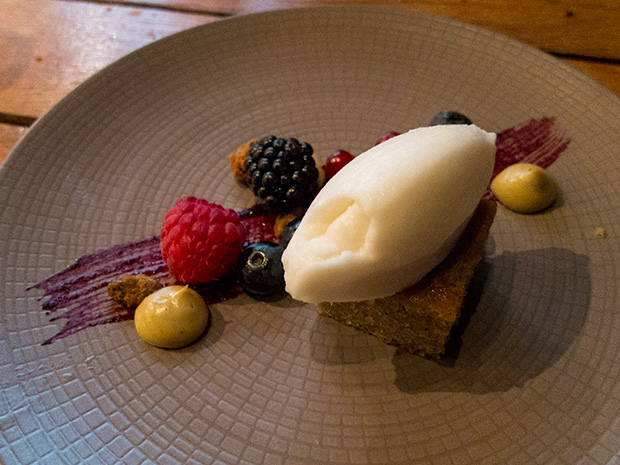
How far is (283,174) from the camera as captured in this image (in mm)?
1381

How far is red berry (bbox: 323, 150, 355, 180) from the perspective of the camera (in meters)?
1.52

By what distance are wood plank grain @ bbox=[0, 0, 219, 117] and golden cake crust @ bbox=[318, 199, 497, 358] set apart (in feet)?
4.54

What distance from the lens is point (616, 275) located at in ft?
4.12

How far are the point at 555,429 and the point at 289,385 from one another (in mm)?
591

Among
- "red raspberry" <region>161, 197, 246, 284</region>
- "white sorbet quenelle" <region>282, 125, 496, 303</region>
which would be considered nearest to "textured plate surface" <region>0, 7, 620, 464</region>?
"red raspberry" <region>161, 197, 246, 284</region>

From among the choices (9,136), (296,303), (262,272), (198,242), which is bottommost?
(296,303)

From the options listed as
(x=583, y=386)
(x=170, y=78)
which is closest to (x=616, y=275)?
(x=583, y=386)

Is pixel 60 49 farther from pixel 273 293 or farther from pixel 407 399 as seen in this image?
pixel 407 399

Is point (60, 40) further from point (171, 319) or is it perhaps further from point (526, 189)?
point (526, 189)

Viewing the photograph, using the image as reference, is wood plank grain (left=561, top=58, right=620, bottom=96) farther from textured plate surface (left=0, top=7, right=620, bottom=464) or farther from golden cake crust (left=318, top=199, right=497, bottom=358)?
golden cake crust (left=318, top=199, right=497, bottom=358)

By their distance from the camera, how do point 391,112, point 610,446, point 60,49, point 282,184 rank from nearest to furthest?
point 610,446 < point 282,184 < point 391,112 < point 60,49

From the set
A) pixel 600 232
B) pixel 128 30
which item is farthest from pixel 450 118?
pixel 128 30

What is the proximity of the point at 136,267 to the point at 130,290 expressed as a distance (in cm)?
11

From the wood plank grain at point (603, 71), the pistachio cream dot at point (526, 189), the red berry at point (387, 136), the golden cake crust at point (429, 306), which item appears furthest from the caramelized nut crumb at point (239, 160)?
the wood plank grain at point (603, 71)
